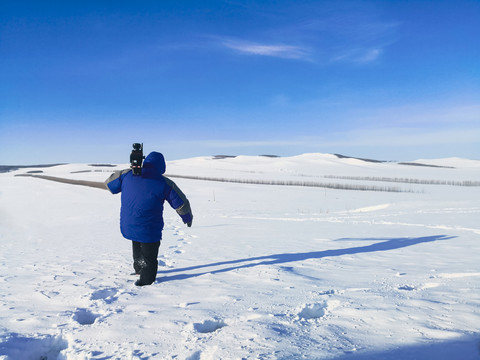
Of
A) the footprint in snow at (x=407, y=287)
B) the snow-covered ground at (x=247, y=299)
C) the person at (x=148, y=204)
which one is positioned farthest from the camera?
the person at (x=148, y=204)

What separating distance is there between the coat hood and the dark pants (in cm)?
87

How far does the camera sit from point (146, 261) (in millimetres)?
4699

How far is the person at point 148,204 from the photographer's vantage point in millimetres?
4730

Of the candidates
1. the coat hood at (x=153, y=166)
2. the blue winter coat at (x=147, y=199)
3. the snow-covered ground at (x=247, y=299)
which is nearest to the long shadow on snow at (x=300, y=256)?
the snow-covered ground at (x=247, y=299)

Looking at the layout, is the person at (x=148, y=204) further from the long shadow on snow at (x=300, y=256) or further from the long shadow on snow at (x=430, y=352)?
the long shadow on snow at (x=430, y=352)

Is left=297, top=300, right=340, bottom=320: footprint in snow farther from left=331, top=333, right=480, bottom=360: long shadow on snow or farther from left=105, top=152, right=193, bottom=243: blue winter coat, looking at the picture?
left=105, top=152, right=193, bottom=243: blue winter coat

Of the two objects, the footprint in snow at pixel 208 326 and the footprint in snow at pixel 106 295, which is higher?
the footprint in snow at pixel 208 326

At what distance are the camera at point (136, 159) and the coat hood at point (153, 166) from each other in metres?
0.06

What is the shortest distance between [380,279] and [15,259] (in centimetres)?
557

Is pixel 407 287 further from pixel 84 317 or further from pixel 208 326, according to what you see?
pixel 84 317

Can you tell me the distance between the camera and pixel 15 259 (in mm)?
6242

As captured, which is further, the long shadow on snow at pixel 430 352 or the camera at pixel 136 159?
the camera at pixel 136 159

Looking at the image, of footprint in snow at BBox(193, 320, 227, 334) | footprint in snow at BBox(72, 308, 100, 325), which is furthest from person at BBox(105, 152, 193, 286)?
footprint in snow at BBox(193, 320, 227, 334)

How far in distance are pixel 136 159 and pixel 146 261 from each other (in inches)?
49.2
